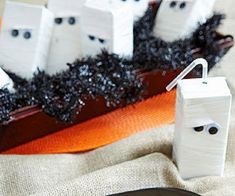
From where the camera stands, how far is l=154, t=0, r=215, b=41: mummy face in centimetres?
91

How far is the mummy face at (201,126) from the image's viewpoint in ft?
2.05

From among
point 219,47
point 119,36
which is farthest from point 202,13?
point 119,36

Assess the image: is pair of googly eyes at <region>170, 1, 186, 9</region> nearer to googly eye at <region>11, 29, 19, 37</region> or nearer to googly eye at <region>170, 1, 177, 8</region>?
googly eye at <region>170, 1, 177, 8</region>

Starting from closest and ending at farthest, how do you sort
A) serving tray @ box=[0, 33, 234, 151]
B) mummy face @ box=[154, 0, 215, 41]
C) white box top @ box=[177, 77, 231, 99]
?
white box top @ box=[177, 77, 231, 99], serving tray @ box=[0, 33, 234, 151], mummy face @ box=[154, 0, 215, 41]

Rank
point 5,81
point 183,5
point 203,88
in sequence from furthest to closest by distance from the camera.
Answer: point 183,5 < point 5,81 < point 203,88

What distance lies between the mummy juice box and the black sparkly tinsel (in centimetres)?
17

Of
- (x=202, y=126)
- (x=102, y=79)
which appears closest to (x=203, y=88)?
(x=202, y=126)

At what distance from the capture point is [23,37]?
0.83 meters

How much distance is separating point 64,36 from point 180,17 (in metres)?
0.21

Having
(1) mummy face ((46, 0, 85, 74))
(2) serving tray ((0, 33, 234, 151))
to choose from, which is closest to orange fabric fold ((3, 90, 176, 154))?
(2) serving tray ((0, 33, 234, 151))

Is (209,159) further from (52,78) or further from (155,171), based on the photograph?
(52,78)

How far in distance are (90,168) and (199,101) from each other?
0.67 ft

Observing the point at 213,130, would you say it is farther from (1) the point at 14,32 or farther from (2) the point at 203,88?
(1) the point at 14,32

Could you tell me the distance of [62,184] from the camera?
654mm
